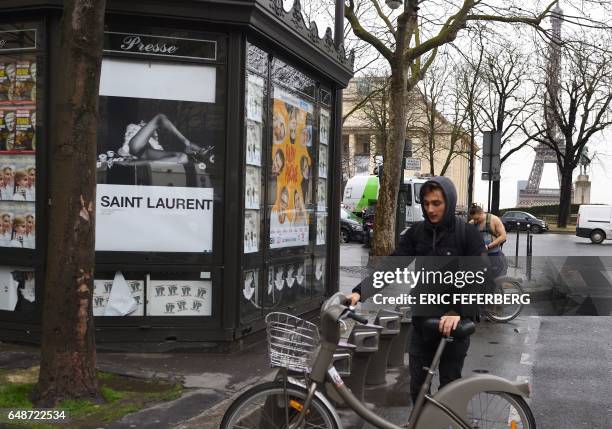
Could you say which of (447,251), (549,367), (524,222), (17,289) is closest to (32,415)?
(17,289)

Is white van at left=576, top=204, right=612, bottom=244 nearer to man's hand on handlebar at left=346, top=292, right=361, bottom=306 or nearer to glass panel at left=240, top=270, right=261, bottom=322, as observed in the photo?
glass panel at left=240, top=270, right=261, bottom=322

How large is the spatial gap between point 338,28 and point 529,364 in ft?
19.3

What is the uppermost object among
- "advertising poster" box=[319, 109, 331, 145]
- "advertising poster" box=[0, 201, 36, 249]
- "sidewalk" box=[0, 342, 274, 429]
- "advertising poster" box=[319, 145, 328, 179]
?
"advertising poster" box=[319, 109, 331, 145]

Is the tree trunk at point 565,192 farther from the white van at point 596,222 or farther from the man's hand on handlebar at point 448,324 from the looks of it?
the man's hand on handlebar at point 448,324

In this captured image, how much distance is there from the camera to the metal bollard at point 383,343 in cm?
588

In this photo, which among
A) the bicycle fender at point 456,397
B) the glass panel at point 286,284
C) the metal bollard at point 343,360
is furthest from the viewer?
the glass panel at point 286,284

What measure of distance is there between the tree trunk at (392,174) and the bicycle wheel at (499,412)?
36.4ft

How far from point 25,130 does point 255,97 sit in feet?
7.93

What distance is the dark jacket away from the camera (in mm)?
3814

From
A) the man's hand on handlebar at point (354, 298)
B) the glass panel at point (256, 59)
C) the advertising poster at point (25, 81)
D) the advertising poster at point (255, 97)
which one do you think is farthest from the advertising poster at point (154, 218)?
the man's hand on handlebar at point (354, 298)

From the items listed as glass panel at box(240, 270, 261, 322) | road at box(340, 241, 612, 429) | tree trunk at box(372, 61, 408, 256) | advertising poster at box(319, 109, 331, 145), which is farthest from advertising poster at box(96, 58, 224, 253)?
tree trunk at box(372, 61, 408, 256)

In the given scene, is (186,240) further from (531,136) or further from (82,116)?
(531,136)

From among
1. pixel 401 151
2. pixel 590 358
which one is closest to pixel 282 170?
pixel 590 358

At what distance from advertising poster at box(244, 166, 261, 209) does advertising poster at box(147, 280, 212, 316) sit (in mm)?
984
